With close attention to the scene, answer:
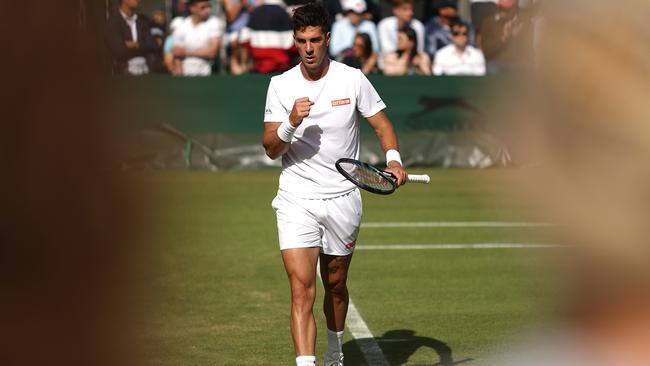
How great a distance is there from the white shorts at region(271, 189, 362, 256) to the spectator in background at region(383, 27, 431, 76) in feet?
41.2

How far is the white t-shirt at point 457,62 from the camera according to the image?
17297 mm

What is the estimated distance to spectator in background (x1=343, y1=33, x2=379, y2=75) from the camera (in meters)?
17.6

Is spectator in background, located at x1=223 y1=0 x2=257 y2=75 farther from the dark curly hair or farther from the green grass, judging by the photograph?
the dark curly hair

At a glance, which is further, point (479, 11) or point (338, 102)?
point (479, 11)

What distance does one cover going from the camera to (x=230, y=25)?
18.1 metres

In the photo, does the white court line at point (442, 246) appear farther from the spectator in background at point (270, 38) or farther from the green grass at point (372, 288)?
the spectator in background at point (270, 38)

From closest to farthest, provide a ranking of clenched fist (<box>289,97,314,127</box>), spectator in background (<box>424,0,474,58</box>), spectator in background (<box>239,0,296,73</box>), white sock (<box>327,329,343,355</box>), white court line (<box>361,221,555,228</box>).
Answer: clenched fist (<box>289,97,314,127</box>)
white sock (<box>327,329,343,355</box>)
white court line (<box>361,221,555,228</box>)
spectator in background (<box>239,0,296,73</box>)
spectator in background (<box>424,0,474,58</box>)

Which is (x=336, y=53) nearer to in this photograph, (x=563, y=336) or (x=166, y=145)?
(x=166, y=145)

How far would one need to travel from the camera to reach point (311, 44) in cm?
567

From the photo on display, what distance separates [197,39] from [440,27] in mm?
4534

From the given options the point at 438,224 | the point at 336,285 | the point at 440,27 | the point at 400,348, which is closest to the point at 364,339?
the point at 400,348

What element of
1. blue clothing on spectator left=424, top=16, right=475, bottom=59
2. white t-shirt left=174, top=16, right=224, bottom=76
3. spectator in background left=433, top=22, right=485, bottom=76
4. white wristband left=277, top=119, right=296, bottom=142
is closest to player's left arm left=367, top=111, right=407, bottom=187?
white wristband left=277, top=119, right=296, bottom=142

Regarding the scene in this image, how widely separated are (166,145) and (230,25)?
263 cm

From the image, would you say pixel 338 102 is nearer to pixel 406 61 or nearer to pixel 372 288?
pixel 372 288
